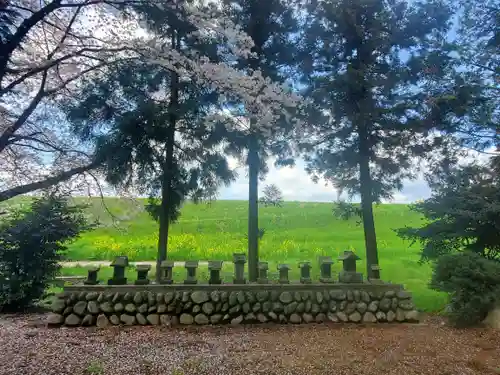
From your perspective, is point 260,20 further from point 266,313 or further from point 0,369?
point 0,369

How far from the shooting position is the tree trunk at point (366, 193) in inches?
338

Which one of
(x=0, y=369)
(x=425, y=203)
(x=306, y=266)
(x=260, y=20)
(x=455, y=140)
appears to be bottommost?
(x=0, y=369)

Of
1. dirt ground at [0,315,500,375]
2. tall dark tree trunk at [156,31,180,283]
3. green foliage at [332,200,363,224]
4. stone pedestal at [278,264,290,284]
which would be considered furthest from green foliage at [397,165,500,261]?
tall dark tree trunk at [156,31,180,283]

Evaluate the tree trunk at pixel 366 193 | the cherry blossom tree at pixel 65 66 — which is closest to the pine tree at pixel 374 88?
the tree trunk at pixel 366 193

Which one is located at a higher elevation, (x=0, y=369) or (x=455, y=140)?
(x=455, y=140)

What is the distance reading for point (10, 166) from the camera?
5184 millimetres

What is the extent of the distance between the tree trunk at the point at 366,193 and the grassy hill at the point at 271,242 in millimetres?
1810

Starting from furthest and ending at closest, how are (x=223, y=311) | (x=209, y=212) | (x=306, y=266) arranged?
(x=209, y=212), (x=306, y=266), (x=223, y=311)

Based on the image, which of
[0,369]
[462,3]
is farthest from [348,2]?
[0,369]

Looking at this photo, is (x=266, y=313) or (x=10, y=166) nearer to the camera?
(x=10, y=166)

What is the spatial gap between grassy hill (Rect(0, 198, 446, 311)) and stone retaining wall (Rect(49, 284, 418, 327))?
4.95 ft

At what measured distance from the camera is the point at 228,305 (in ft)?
Result: 21.0

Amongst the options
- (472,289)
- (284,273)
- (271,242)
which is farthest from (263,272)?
(271,242)

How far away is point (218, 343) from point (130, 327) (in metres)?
1.85
